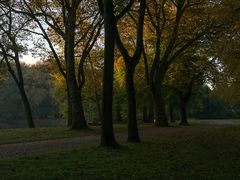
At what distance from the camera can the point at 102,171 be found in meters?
12.4

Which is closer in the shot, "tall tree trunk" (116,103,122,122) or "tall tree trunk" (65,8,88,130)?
"tall tree trunk" (65,8,88,130)

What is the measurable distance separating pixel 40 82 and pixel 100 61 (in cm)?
3784

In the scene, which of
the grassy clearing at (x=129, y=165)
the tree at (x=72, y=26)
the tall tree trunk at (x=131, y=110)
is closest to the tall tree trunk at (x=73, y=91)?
the tree at (x=72, y=26)

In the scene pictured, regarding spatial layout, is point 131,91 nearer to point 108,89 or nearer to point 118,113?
point 108,89

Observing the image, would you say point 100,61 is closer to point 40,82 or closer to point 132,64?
point 40,82

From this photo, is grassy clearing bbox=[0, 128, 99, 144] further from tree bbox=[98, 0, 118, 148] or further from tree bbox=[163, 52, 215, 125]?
tree bbox=[163, 52, 215, 125]

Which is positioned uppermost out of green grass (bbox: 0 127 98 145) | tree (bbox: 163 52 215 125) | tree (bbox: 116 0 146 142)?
tree (bbox: 163 52 215 125)

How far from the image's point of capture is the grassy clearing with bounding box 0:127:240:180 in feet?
38.5

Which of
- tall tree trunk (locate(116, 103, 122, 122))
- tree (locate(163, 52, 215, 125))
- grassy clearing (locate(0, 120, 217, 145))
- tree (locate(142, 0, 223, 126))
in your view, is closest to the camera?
grassy clearing (locate(0, 120, 217, 145))

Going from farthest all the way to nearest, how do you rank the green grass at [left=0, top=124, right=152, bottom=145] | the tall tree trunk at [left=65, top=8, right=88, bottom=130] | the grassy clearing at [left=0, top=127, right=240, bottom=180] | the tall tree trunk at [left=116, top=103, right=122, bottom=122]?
the tall tree trunk at [left=116, top=103, right=122, bottom=122], the tall tree trunk at [left=65, top=8, right=88, bottom=130], the green grass at [left=0, top=124, right=152, bottom=145], the grassy clearing at [left=0, top=127, right=240, bottom=180]

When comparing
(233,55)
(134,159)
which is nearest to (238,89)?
(233,55)

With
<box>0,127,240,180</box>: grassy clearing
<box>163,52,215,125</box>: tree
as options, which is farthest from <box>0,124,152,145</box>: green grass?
<box>163,52,215,125</box>: tree

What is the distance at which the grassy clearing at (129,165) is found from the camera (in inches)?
462

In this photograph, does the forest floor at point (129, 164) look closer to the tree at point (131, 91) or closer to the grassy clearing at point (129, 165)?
the grassy clearing at point (129, 165)
